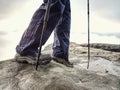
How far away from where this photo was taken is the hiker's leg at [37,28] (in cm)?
509

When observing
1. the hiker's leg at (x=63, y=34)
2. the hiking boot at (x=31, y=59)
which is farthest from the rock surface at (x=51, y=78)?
the hiker's leg at (x=63, y=34)

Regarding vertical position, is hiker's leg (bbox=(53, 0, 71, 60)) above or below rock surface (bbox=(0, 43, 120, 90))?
above

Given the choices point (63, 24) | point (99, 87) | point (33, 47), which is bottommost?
point (99, 87)

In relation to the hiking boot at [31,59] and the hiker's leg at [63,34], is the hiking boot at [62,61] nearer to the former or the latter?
the hiker's leg at [63,34]

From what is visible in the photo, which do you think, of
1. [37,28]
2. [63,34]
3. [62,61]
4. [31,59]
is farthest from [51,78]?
[63,34]

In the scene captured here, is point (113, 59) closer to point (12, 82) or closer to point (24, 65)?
point (24, 65)

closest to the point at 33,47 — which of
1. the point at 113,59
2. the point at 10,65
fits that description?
the point at 10,65

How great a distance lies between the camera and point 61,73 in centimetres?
499

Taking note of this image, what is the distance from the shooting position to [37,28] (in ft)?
16.7

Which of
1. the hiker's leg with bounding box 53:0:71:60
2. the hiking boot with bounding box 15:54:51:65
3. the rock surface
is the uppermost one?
the hiker's leg with bounding box 53:0:71:60

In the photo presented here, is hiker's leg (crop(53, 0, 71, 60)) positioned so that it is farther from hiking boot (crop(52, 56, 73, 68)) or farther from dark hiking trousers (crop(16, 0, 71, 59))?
dark hiking trousers (crop(16, 0, 71, 59))

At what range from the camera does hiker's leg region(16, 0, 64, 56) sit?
5.09 metres

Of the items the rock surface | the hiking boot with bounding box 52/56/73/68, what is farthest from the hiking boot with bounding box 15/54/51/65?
the hiking boot with bounding box 52/56/73/68

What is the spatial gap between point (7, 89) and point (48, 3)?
61.4 inches
